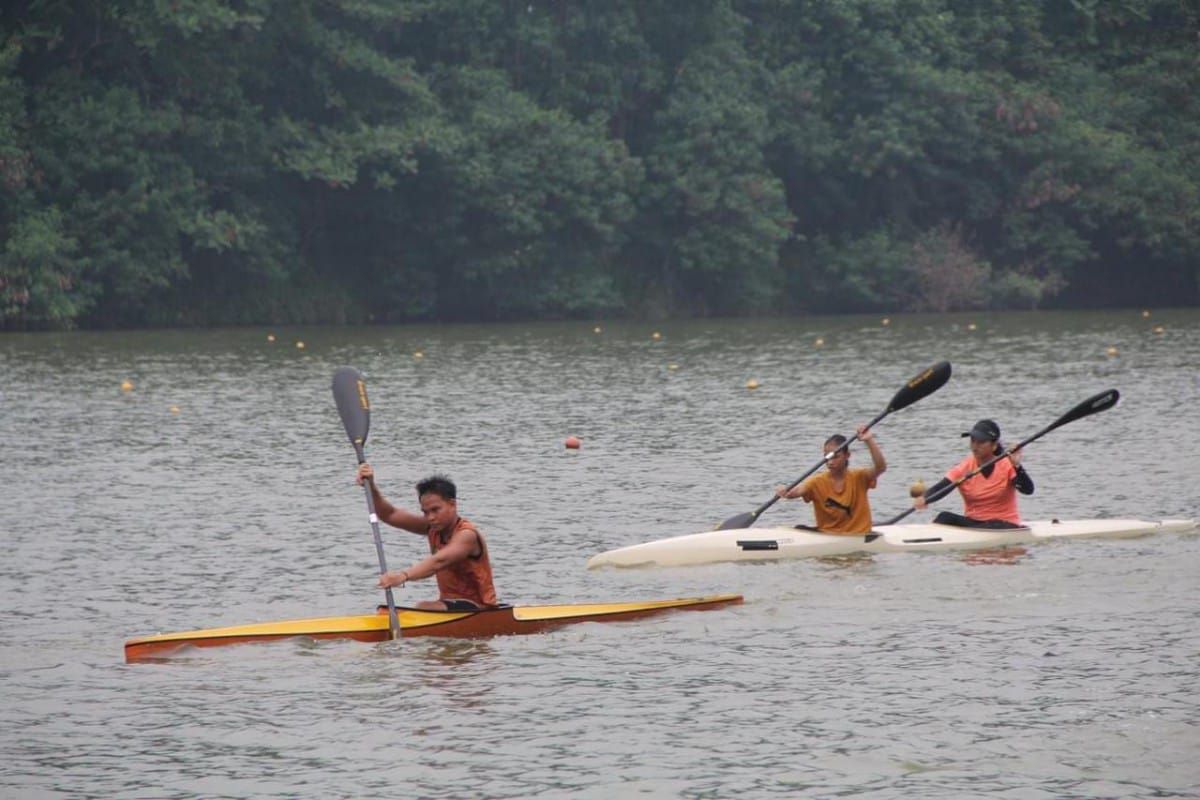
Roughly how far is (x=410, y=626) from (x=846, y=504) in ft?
17.3

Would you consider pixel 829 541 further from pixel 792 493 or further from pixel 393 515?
pixel 393 515

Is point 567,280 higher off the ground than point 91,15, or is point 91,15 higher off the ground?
point 91,15

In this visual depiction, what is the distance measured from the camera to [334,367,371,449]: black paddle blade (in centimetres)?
1656

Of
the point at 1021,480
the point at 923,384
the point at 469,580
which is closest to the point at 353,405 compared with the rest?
the point at 469,580

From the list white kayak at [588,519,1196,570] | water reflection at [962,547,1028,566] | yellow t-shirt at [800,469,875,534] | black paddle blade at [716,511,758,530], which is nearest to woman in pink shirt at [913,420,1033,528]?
white kayak at [588,519,1196,570]

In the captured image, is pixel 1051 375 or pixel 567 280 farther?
pixel 567 280

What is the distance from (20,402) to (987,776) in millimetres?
22816

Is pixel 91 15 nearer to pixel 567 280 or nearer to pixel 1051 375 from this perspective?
pixel 567 280

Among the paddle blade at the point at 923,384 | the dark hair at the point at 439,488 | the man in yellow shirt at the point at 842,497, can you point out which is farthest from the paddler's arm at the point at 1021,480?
the dark hair at the point at 439,488

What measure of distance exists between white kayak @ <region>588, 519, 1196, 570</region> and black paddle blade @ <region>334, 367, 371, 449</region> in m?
2.32

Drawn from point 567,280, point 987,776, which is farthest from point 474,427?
point 567,280

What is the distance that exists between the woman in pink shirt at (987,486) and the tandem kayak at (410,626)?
15.3 feet

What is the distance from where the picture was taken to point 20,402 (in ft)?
100

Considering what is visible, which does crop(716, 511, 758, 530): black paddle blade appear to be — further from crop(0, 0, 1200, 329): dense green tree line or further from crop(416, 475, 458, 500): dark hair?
crop(0, 0, 1200, 329): dense green tree line
